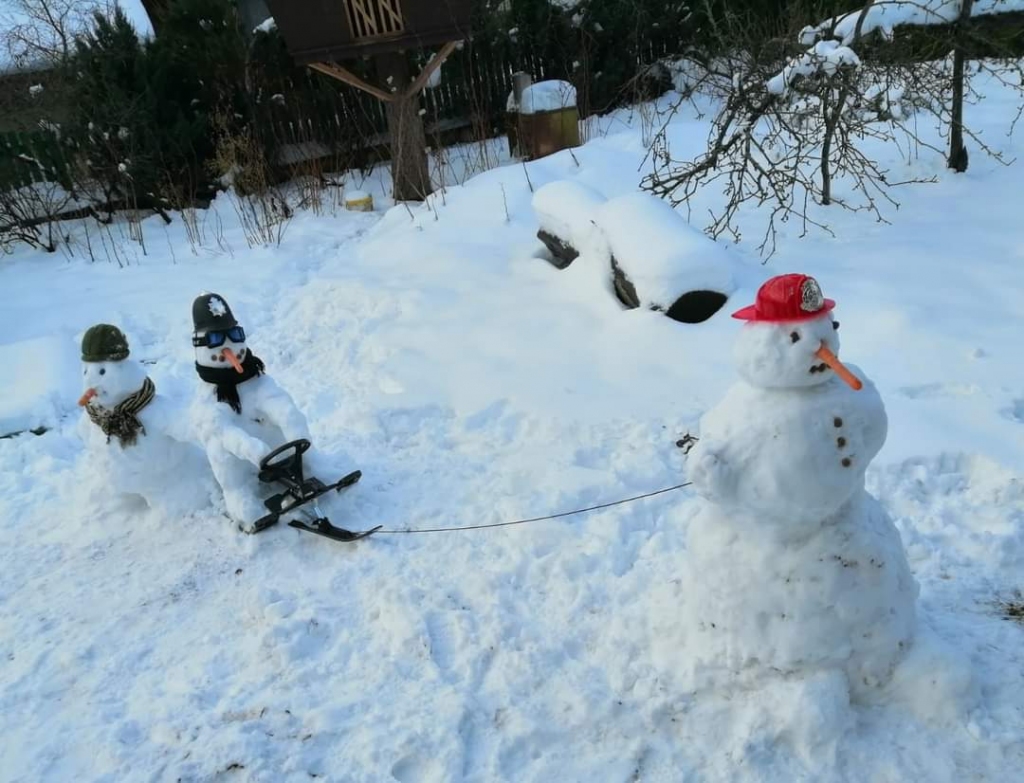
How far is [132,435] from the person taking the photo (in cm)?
349

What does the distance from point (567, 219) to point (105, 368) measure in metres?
3.25

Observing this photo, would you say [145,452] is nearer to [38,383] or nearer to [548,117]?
[38,383]

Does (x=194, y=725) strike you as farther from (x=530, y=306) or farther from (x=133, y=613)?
(x=530, y=306)

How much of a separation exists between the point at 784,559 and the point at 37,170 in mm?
9041

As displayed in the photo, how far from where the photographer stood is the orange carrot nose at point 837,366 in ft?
6.19

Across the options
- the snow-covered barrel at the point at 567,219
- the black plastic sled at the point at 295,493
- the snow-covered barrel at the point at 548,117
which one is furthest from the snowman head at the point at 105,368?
the snow-covered barrel at the point at 548,117

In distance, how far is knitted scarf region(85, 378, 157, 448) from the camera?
347cm

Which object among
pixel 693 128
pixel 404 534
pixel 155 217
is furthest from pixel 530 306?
pixel 155 217

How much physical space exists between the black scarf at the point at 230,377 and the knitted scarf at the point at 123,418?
Answer: 327 mm

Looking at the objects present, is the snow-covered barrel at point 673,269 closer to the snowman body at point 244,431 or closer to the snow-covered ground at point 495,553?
the snow-covered ground at point 495,553

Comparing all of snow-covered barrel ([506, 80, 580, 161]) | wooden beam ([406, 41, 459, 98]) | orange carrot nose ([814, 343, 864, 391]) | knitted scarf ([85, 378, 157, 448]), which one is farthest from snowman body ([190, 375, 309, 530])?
snow-covered barrel ([506, 80, 580, 161])

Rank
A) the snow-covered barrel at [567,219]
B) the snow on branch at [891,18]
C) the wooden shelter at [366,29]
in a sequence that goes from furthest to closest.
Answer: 1. the wooden shelter at [366,29]
2. the snow on branch at [891,18]
3. the snow-covered barrel at [567,219]

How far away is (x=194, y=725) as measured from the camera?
2.51 metres

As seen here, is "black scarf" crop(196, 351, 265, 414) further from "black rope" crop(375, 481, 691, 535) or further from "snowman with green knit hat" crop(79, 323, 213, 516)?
"black rope" crop(375, 481, 691, 535)
